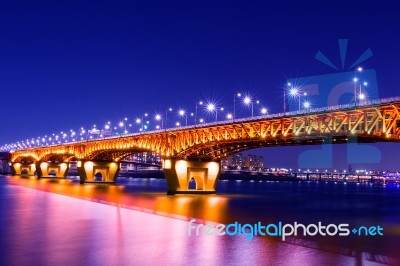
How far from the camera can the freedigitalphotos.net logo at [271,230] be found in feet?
90.9

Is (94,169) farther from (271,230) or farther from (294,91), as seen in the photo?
(271,230)

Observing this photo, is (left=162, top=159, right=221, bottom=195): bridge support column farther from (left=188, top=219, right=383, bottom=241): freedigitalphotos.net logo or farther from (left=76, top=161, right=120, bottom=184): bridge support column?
(left=76, top=161, right=120, bottom=184): bridge support column

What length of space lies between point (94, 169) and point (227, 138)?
58.8m

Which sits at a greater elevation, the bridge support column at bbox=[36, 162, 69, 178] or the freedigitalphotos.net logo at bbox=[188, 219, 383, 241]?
the bridge support column at bbox=[36, 162, 69, 178]

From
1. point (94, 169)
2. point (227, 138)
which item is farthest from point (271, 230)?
point (94, 169)

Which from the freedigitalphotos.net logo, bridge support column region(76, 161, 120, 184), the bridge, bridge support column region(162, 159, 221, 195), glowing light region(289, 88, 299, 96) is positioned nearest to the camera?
the freedigitalphotos.net logo

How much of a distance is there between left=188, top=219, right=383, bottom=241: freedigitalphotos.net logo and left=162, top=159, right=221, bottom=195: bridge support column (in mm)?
33850

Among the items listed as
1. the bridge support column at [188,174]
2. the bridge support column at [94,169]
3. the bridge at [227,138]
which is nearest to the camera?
the bridge at [227,138]

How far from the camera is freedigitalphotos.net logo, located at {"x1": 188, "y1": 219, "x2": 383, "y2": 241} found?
27697mm

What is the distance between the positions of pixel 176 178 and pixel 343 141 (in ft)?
82.5

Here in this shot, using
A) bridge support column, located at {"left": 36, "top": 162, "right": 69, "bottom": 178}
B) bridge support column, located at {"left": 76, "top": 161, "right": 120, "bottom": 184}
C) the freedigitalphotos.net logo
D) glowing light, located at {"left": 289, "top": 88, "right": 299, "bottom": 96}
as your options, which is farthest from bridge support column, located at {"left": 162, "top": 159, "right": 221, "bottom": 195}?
bridge support column, located at {"left": 36, "top": 162, "right": 69, "bottom": 178}

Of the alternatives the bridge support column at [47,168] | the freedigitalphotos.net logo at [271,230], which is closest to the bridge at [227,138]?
the freedigitalphotos.net logo at [271,230]

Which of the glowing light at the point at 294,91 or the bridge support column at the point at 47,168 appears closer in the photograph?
the glowing light at the point at 294,91

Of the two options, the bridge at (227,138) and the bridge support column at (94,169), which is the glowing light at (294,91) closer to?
the bridge at (227,138)
